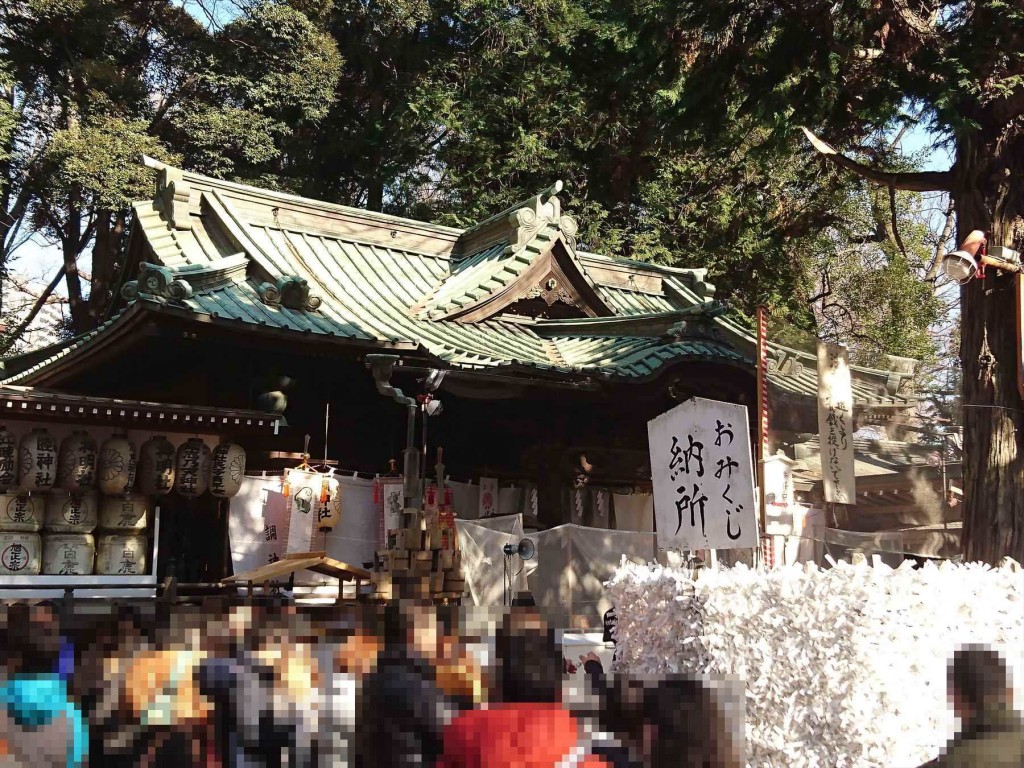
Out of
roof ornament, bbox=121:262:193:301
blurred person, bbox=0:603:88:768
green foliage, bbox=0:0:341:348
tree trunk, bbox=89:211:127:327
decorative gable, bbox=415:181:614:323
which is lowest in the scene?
blurred person, bbox=0:603:88:768

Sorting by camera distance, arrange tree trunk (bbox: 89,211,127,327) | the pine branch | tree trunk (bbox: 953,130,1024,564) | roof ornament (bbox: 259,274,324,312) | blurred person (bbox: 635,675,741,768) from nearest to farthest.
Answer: blurred person (bbox: 635,675,741,768) → tree trunk (bbox: 953,130,1024,564) → the pine branch → roof ornament (bbox: 259,274,324,312) → tree trunk (bbox: 89,211,127,327)

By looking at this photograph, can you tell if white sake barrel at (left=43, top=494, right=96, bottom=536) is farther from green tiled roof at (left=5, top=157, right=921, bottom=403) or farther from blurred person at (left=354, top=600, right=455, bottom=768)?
blurred person at (left=354, top=600, right=455, bottom=768)

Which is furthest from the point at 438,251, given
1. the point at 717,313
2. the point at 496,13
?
the point at 496,13

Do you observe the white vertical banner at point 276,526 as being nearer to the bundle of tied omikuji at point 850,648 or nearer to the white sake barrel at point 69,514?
the white sake barrel at point 69,514

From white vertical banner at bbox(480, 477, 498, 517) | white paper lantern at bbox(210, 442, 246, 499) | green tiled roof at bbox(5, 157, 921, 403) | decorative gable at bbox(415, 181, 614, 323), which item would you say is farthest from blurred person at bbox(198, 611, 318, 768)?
decorative gable at bbox(415, 181, 614, 323)

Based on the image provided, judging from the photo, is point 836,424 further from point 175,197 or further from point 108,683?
point 175,197

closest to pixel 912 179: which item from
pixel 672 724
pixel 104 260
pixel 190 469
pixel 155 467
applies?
pixel 672 724

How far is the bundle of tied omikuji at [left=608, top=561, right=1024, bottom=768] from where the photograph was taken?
3807 mm

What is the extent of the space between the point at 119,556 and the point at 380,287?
4.84m

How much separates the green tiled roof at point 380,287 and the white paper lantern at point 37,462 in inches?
52.2

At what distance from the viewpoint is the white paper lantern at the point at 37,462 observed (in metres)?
8.73

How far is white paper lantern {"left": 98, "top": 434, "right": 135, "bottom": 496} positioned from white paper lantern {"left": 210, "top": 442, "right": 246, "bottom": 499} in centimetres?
79

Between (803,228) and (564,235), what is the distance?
37.5ft

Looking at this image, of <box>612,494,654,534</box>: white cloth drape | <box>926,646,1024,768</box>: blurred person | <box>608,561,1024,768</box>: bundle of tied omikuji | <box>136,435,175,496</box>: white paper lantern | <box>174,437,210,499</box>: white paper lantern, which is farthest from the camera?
<box>612,494,654,534</box>: white cloth drape
